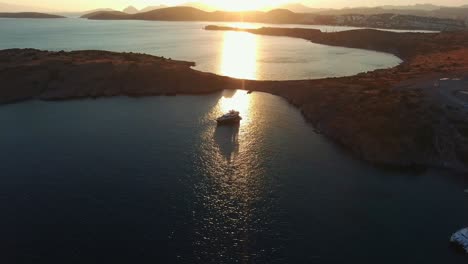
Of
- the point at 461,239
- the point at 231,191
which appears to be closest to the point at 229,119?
the point at 231,191

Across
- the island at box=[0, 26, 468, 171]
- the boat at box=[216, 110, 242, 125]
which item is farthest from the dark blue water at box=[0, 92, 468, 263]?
the island at box=[0, 26, 468, 171]

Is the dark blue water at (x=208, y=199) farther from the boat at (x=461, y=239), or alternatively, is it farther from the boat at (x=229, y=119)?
the boat at (x=229, y=119)

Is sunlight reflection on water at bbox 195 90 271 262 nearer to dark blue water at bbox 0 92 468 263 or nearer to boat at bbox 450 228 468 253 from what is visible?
dark blue water at bbox 0 92 468 263

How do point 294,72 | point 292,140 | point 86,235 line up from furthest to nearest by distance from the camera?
point 294,72 → point 292,140 → point 86,235

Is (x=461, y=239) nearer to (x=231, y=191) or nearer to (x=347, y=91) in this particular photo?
(x=231, y=191)

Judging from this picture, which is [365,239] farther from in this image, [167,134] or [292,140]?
[167,134]

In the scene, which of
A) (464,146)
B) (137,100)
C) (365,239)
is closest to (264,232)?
(365,239)
